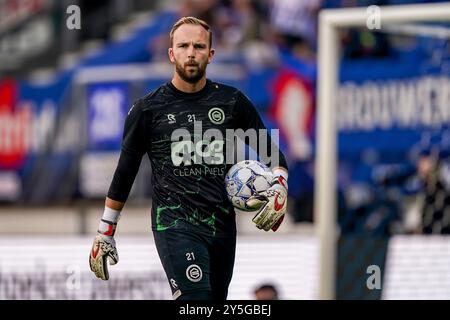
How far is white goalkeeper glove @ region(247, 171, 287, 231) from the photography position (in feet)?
21.2

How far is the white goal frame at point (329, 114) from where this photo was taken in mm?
11156

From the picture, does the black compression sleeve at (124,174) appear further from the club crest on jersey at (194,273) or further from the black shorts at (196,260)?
the club crest on jersey at (194,273)

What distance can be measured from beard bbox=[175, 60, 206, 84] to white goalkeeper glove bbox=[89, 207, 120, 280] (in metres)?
0.90

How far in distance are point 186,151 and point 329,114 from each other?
5192 mm

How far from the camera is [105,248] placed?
22.2 ft

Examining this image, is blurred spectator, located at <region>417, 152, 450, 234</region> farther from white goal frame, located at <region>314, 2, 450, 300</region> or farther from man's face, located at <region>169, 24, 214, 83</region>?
man's face, located at <region>169, 24, 214, 83</region>

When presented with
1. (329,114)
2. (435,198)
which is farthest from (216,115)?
(435,198)

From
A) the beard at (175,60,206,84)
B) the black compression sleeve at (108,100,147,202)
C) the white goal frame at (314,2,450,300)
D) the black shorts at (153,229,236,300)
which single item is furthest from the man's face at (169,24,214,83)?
the white goal frame at (314,2,450,300)

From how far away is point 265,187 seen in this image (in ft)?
21.8

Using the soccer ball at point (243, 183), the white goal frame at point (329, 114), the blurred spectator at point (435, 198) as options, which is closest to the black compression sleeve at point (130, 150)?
the soccer ball at point (243, 183)

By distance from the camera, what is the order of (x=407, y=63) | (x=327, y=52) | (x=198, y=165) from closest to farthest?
(x=198, y=165)
(x=327, y=52)
(x=407, y=63)
